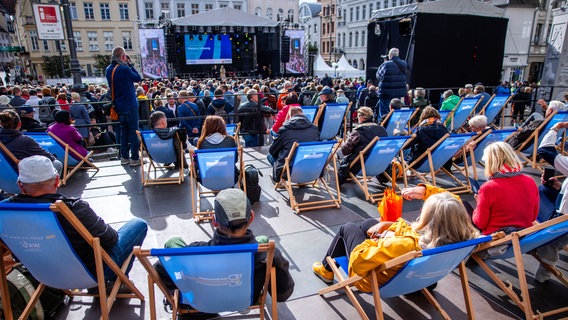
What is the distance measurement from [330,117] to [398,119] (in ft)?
4.13

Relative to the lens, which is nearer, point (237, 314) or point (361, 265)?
point (361, 265)

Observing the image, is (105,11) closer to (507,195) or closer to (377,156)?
(377,156)

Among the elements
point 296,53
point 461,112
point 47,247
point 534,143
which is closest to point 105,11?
point 296,53

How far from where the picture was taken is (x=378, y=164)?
477 cm

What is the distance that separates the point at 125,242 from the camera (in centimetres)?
266

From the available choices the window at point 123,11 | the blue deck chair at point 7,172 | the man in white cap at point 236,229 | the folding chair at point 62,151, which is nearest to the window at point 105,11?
the window at point 123,11

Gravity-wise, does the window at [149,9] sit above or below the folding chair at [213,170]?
above

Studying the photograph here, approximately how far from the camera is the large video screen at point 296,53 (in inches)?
1134

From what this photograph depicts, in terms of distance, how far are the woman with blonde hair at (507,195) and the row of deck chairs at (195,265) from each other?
28 cm

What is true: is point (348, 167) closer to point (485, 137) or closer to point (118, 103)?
point (485, 137)

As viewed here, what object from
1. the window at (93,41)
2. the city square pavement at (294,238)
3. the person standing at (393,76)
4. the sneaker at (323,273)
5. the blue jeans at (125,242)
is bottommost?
the city square pavement at (294,238)

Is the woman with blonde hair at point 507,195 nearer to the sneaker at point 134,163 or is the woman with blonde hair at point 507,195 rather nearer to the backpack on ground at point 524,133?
the backpack on ground at point 524,133

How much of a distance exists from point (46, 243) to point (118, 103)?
409 cm

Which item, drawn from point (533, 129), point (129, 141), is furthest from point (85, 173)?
point (533, 129)
